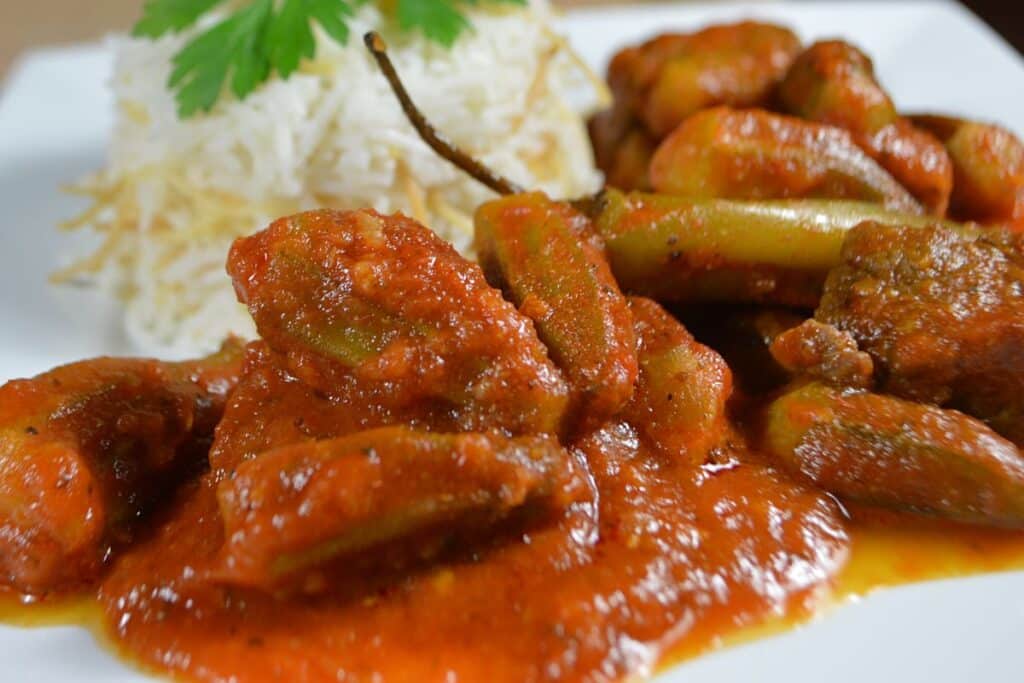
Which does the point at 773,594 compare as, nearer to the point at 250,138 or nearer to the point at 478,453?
the point at 478,453

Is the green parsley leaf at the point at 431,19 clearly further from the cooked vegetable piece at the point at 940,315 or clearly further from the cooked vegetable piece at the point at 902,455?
the cooked vegetable piece at the point at 902,455

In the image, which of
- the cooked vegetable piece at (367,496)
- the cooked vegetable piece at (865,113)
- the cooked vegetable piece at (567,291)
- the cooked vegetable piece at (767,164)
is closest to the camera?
the cooked vegetable piece at (367,496)

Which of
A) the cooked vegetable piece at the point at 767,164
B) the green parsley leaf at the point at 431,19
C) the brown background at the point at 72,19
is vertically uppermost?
the green parsley leaf at the point at 431,19

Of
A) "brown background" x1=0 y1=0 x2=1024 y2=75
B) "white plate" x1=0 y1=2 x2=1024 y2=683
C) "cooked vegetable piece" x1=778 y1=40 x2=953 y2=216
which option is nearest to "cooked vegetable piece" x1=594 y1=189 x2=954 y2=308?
"cooked vegetable piece" x1=778 y1=40 x2=953 y2=216

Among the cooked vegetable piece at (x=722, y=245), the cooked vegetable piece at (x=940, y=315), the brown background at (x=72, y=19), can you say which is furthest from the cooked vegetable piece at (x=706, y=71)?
the brown background at (x=72, y=19)

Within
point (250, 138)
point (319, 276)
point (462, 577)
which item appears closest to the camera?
point (462, 577)

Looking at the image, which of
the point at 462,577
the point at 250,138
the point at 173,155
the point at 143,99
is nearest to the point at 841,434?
the point at 462,577

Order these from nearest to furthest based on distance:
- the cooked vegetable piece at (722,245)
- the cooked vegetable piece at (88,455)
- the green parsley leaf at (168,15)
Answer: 1. the cooked vegetable piece at (88,455)
2. the cooked vegetable piece at (722,245)
3. the green parsley leaf at (168,15)

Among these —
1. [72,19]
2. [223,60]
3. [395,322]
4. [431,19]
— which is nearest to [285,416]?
[395,322]
